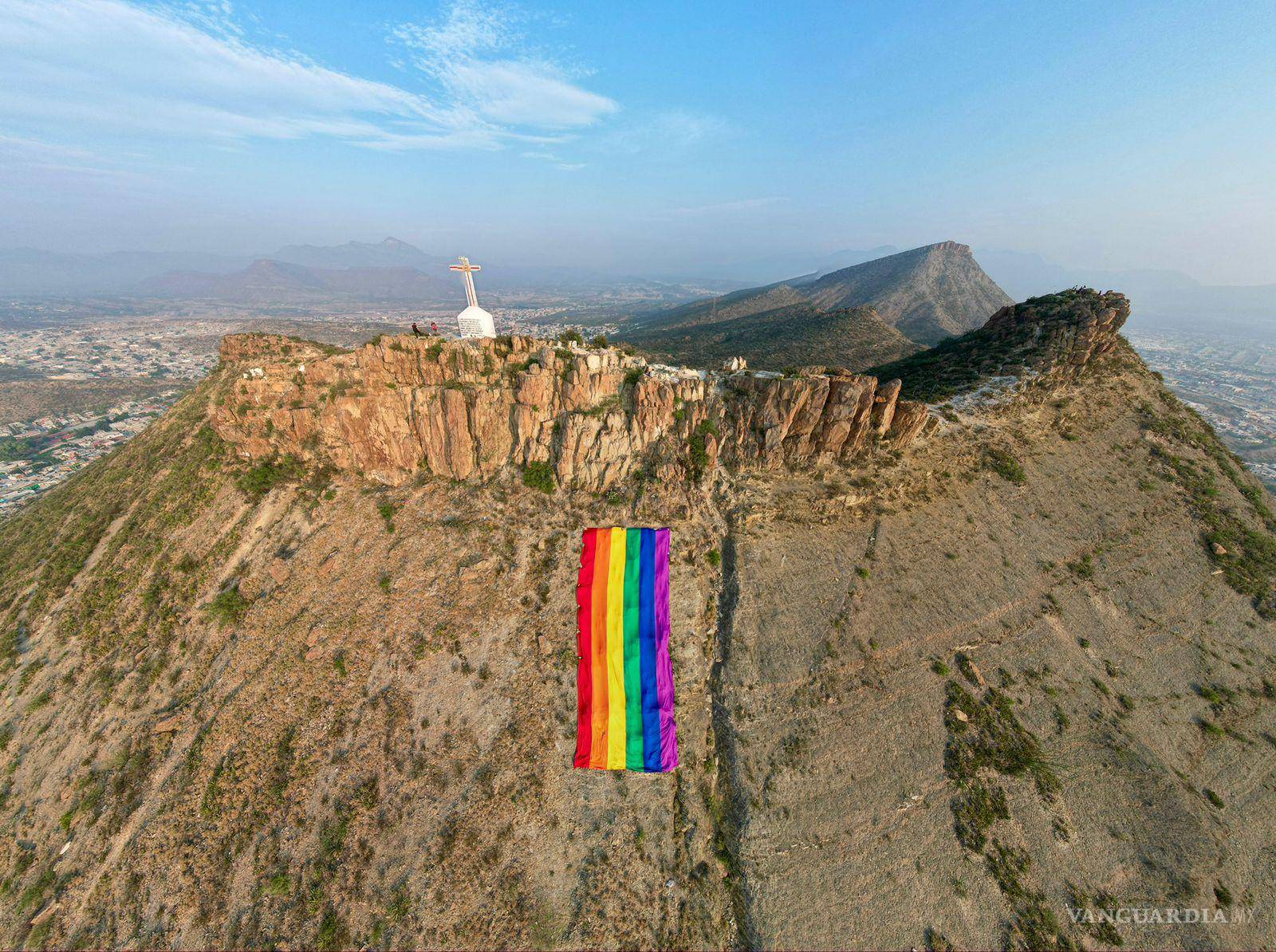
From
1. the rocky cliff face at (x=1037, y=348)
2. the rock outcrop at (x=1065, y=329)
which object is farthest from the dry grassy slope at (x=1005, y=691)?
the rock outcrop at (x=1065, y=329)

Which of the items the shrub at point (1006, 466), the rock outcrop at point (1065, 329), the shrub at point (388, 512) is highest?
the rock outcrop at point (1065, 329)

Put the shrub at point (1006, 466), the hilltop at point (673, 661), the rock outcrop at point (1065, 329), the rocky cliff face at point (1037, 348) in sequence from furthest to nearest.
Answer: the rock outcrop at point (1065, 329) < the rocky cliff face at point (1037, 348) < the shrub at point (1006, 466) < the hilltop at point (673, 661)

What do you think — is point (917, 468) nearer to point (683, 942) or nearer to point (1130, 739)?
point (1130, 739)

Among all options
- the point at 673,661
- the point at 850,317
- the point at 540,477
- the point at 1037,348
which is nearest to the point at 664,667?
the point at 673,661

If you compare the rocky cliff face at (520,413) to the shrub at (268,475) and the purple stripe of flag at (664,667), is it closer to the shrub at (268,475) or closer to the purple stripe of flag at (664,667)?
the shrub at (268,475)

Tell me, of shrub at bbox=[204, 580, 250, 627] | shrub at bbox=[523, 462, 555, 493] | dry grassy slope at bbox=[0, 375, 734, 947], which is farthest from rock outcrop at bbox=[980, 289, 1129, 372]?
shrub at bbox=[204, 580, 250, 627]

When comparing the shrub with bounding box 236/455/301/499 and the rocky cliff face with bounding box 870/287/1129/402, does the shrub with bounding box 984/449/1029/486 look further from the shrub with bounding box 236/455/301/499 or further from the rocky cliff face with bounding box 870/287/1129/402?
the shrub with bounding box 236/455/301/499
